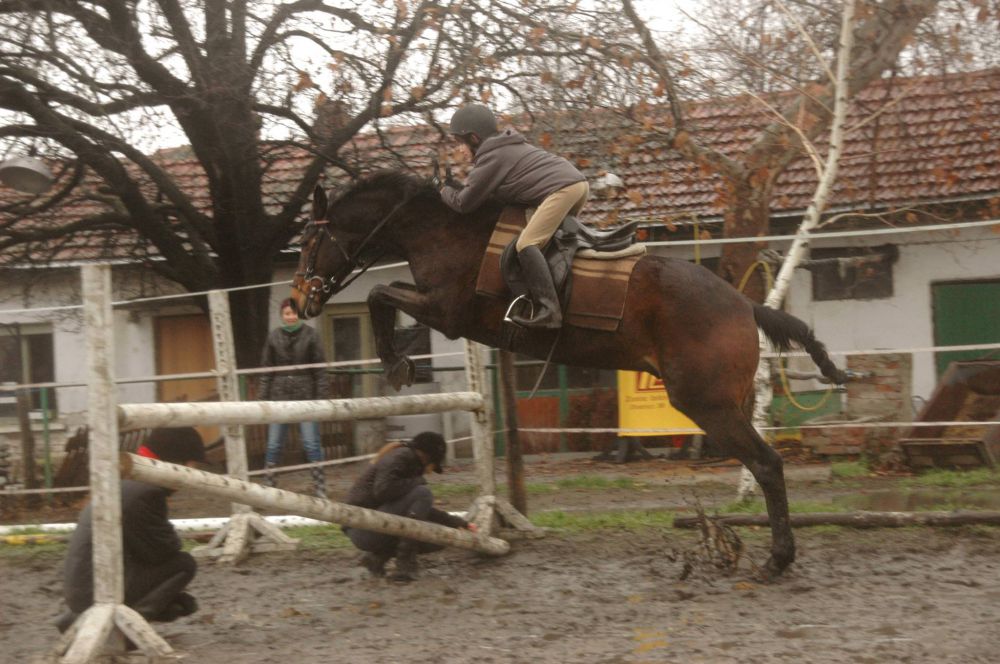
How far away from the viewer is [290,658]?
5129mm

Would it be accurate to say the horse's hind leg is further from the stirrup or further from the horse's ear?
the horse's ear

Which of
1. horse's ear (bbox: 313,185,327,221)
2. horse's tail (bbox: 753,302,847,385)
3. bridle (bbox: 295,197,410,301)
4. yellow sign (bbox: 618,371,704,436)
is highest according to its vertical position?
horse's ear (bbox: 313,185,327,221)

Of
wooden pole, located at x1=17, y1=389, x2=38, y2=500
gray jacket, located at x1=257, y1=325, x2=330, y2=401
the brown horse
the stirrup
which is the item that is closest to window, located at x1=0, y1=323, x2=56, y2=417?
wooden pole, located at x1=17, y1=389, x2=38, y2=500

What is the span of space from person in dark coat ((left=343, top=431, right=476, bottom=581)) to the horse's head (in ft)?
3.28

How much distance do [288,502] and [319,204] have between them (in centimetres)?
204

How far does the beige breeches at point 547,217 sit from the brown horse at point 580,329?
40 centimetres

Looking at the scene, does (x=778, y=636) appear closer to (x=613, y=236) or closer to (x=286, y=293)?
(x=613, y=236)

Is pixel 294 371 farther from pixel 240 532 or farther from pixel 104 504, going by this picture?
pixel 104 504

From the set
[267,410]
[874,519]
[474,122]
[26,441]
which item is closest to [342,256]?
[474,122]

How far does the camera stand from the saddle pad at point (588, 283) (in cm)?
630

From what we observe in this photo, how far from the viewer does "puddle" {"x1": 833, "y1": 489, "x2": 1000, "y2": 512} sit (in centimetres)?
901

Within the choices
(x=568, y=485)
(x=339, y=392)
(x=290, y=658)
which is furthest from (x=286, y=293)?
(x=290, y=658)

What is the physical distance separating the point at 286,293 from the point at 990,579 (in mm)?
12263

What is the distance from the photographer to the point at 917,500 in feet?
31.1
